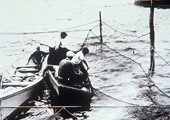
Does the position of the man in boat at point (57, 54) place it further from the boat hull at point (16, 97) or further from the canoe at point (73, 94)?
the canoe at point (73, 94)

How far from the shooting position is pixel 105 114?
7.16 metres

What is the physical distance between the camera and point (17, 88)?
817 cm

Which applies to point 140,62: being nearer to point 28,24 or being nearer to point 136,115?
point 136,115

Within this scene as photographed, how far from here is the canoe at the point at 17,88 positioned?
6780 mm

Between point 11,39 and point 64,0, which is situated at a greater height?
point 64,0

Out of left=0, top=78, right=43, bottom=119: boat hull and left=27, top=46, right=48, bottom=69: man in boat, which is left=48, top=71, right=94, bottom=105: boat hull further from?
left=27, top=46, right=48, bottom=69: man in boat

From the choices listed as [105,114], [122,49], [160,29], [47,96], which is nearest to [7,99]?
[47,96]

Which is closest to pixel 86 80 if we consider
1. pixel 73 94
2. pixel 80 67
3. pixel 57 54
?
pixel 80 67

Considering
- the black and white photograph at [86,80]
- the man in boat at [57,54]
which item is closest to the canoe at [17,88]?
the black and white photograph at [86,80]

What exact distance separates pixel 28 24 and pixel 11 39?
20.5 ft

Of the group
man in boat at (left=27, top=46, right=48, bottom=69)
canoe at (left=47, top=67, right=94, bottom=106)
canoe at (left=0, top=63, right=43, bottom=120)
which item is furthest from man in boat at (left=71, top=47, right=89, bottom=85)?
man in boat at (left=27, top=46, right=48, bottom=69)

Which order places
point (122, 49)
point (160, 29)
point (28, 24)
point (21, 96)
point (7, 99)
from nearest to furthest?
point (7, 99) < point (21, 96) < point (122, 49) < point (160, 29) < point (28, 24)

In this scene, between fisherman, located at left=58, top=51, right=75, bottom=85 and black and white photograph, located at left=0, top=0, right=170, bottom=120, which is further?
fisherman, located at left=58, top=51, right=75, bottom=85

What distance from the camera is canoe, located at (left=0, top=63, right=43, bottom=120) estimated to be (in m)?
6.78
